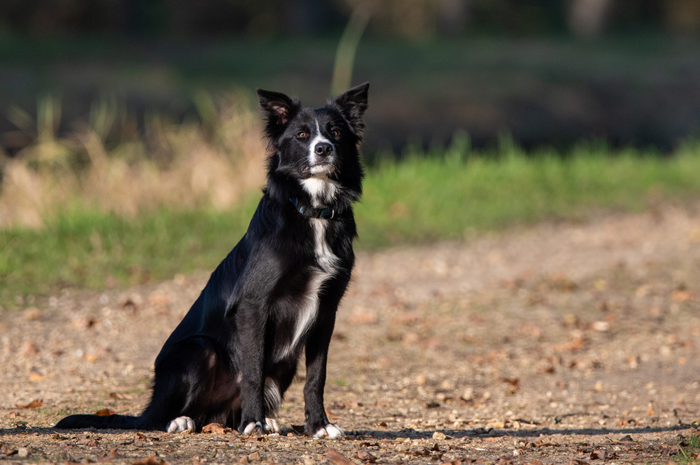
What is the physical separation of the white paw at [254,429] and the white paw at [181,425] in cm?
30

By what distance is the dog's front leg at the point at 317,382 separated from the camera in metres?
4.18

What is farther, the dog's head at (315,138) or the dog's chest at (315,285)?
the dog's head at (315,138)

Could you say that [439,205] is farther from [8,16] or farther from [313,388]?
[8,16]

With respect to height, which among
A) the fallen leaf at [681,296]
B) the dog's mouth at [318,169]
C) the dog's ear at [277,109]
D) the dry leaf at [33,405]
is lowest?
the dry leaf at [33,405]

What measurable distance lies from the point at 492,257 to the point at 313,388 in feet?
17.5

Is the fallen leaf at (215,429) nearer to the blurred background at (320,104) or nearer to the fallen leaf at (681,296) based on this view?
the blurred background at (320,104)

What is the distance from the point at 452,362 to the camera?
20.6ft

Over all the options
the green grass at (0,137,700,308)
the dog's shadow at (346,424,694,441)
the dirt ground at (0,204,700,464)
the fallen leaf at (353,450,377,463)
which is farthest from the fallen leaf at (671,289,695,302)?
the fallen leaf at (353,450,377,463)

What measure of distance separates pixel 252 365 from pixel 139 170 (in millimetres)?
7095

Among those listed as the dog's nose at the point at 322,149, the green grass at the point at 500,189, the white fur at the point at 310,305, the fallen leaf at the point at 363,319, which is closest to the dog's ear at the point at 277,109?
the dog's nose at the point at 322,149

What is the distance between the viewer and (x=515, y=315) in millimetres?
7332

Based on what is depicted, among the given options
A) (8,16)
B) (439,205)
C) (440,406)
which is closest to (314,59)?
(8,16)

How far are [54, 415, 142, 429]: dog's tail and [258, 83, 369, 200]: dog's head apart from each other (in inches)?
59.5

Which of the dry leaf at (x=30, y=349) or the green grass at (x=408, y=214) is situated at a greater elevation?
the green grass at (x=408, y=214)
